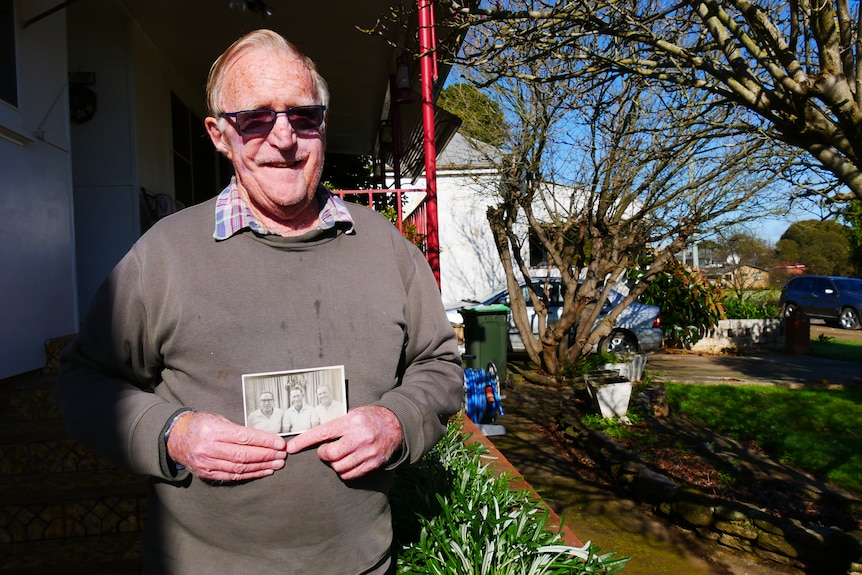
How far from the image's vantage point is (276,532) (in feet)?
4.92

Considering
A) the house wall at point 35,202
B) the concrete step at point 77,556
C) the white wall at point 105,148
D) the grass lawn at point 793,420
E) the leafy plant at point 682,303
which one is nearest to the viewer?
the concrete step at point 77,556

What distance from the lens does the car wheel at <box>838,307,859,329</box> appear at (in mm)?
21109

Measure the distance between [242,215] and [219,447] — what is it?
0.55 meters

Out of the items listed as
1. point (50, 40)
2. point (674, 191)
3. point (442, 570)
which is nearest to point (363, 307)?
point (442, 570)

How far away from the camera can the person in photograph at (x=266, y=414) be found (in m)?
1.44

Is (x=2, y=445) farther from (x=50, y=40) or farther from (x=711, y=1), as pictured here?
(x=711, y=1)

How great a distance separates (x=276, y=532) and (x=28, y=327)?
363cm

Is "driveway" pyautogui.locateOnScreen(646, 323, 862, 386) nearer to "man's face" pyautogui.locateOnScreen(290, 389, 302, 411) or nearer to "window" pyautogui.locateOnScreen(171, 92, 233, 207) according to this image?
"window" pyautogui.locateOnScreen(171, 92, 233, 207)

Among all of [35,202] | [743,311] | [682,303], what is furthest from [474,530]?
[743,311]

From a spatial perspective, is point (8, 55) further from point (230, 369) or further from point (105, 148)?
point (230, 369)

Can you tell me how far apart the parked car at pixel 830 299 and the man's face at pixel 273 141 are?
22.4m

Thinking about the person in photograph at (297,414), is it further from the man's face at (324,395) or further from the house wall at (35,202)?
the house wall at (35,202)

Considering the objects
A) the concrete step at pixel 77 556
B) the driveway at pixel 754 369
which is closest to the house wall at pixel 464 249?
the driveway at pixel 754 369

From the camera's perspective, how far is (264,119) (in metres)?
1.58
